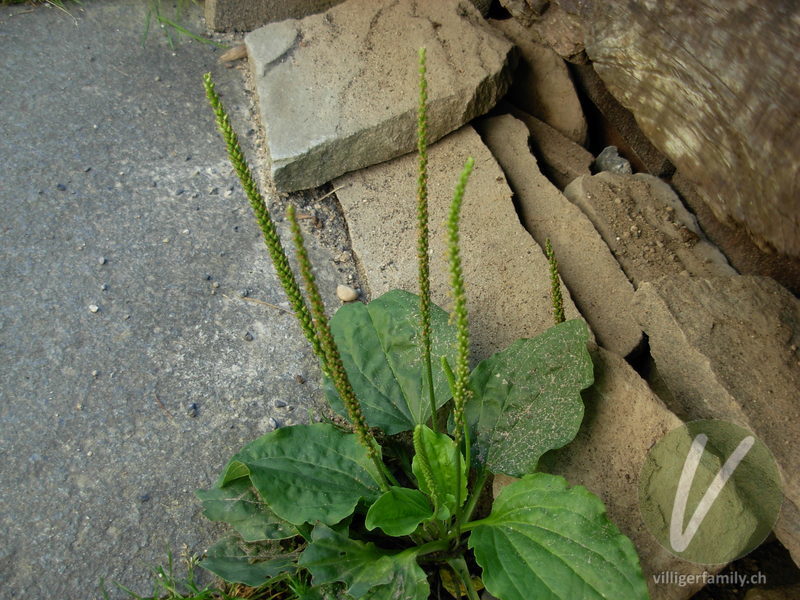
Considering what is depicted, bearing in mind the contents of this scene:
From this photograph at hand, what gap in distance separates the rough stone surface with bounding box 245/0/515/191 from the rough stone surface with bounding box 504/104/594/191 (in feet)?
0.97

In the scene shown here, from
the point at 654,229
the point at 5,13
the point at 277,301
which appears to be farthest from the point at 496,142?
the point at 5,13

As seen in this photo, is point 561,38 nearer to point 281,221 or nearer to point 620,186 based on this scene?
point 620,186

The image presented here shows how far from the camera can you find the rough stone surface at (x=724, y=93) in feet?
5.76

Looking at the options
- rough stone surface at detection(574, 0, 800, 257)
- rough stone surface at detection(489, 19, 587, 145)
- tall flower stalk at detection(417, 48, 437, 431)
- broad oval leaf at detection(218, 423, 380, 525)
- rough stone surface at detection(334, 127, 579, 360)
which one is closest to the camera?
tall flower stalk at detection(417, 48, 437, 431)

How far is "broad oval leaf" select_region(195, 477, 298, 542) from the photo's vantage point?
82.1 inches

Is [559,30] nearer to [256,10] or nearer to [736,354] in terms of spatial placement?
[736,354]

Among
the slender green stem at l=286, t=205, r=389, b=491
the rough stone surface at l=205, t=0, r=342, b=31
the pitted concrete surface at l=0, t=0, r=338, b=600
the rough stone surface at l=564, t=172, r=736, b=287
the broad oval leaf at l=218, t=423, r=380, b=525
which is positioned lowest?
the pitted concrete surface at l=0, t=0, r=338, b=600

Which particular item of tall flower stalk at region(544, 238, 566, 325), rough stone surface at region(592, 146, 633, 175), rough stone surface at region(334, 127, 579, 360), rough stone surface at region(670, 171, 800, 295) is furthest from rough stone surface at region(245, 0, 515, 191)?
tall flower stalk at region(544, 238, 566, 325)

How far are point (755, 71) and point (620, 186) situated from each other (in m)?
1.32

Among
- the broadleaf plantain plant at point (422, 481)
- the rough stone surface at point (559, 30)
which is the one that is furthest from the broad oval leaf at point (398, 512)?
the rough stone surface at point (559, 30)

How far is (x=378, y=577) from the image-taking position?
6.33 feet

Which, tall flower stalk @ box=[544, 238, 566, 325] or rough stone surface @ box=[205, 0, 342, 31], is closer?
tall flower stalk @ box=[544, 238, 566, 325]

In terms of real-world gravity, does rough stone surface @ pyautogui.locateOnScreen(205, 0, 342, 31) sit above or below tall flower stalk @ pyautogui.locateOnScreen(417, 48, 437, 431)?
below

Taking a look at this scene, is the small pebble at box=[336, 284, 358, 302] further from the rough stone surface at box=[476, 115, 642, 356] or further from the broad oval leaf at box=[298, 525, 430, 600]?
the broad oval leaf at box=[298, 525, 430, 600]
